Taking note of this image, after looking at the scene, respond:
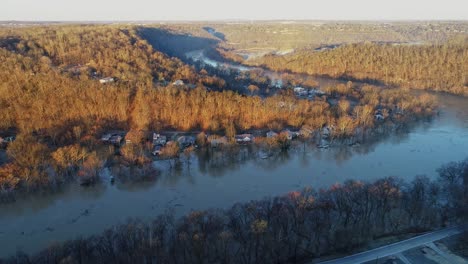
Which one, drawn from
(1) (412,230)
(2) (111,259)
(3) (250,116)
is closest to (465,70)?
(3) (250,116)

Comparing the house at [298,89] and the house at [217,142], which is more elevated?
the house at [298,89]

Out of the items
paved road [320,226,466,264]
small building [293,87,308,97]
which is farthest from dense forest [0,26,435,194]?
paved road [320,226,466,264]

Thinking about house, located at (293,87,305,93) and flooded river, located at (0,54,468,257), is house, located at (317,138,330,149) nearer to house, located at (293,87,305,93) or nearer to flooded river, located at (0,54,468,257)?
flooded river, located at (0,54,468,257)

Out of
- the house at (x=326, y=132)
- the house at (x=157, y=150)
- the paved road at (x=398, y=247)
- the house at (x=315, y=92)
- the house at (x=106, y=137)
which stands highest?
the house at (x=315, y=92)

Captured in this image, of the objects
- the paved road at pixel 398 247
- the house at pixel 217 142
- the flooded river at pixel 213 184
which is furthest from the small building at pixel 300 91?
the paved road at pixel 398 247

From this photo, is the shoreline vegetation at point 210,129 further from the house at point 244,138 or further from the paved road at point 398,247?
the paved road at point 398,247

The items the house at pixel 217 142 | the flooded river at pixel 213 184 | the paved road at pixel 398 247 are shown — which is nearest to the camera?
the paved road at pixel 398 247

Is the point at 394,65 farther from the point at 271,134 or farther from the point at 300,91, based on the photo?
the point at 271,134
